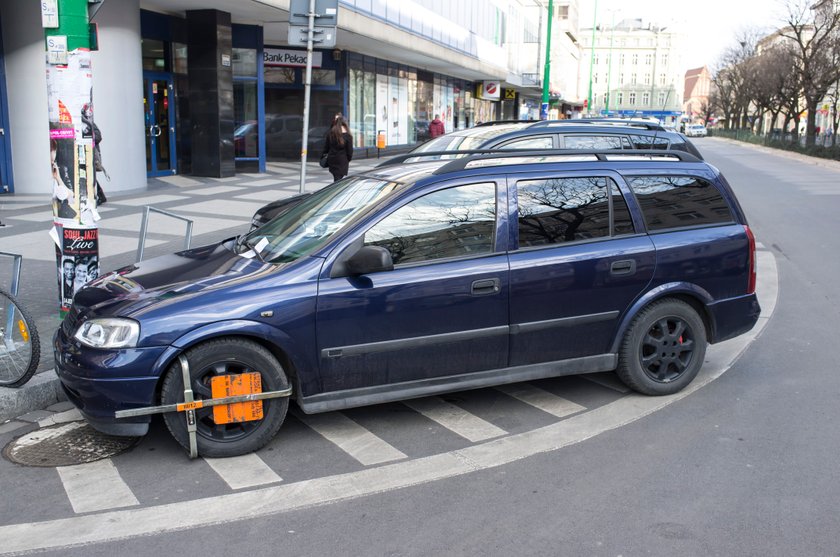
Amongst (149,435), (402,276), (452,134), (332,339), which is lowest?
(149,435)

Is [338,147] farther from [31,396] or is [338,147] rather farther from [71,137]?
[31,396]

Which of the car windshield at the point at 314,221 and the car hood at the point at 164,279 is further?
the car windshield at the point at 314,221

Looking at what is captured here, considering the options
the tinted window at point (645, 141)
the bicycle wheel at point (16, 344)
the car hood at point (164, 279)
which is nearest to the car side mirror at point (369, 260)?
the car hood at point (164, 279)

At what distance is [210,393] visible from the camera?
4.47m

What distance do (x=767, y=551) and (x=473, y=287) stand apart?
7.08ft

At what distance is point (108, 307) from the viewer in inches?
179

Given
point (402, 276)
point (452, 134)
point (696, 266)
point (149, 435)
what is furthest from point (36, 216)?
point (696, 266)

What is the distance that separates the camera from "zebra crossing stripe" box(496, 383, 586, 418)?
17.6ft

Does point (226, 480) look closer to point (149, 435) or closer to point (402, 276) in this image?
point (149, 435)

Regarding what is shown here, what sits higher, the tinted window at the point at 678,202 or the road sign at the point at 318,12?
the road sign at the point at 318,12

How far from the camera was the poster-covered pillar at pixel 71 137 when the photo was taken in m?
6.13

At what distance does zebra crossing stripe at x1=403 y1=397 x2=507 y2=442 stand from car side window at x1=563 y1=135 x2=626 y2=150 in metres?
5.79

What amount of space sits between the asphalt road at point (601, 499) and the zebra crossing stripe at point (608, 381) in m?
0.30

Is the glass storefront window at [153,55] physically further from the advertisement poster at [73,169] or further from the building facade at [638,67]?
the building facade at [638,67]
